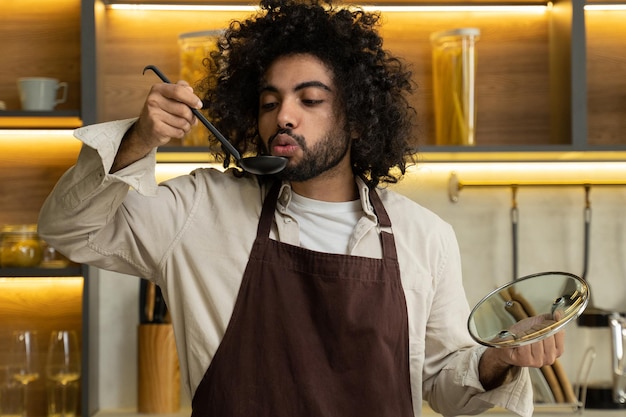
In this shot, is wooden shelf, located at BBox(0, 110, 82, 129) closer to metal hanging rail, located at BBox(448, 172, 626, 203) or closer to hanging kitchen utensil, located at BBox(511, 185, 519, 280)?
metal hanging rail, located at BBox(448, 172, 626, 203)

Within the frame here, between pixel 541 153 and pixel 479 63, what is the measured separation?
0.44 metres

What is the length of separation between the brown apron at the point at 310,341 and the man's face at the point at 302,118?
136mm

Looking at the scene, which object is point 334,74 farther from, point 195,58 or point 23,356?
point 23,356

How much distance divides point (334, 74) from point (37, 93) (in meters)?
1.06

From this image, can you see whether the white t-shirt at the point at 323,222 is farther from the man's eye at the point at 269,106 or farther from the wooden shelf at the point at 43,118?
the wooden shelf at the point at 43,118

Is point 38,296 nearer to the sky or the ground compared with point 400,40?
nearer to the ground

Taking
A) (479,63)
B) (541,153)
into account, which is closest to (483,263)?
(541,153)

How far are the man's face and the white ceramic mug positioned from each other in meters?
0.97

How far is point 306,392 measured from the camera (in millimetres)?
1742

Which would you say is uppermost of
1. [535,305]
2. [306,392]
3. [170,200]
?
[170,200]

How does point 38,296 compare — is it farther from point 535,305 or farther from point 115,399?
point 535,305

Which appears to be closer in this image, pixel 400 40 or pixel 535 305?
pixel 535 305

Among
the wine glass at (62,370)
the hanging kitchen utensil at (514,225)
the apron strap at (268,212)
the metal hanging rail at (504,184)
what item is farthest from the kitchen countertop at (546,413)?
the apron strap at (268,212)

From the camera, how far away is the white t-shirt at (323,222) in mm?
1874
